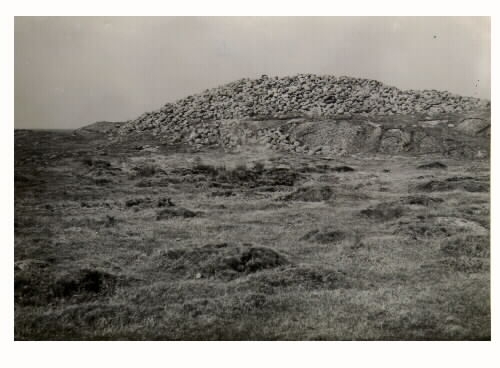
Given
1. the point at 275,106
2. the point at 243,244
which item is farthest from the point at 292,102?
the point at 243,244

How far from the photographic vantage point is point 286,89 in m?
19.4

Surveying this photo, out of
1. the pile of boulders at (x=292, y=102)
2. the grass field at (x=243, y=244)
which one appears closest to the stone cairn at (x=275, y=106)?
the pile of boulders at (x=292, y=102)

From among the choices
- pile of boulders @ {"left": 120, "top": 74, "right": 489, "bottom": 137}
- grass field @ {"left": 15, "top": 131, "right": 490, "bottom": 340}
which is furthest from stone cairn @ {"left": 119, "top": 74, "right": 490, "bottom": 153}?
grass field @ {"left": 15, "top": 131, "right": 490, "bottom": 340}

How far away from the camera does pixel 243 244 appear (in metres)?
13.6

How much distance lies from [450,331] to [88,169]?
11094 mm

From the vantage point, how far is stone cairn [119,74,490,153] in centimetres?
1730

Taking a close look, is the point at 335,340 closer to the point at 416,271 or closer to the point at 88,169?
the point at 416,271

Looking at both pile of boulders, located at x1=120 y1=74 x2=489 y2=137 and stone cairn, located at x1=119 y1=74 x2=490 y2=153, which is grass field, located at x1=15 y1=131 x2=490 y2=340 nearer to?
stone cairn, located at x1=119 y1=74 x2=490 y2=153

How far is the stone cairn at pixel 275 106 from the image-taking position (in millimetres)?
17297

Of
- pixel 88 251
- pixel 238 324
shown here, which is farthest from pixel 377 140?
pixel 88 251

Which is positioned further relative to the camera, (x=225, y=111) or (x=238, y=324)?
(x=225, y=111)

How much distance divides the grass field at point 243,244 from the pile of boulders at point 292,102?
1.84 m

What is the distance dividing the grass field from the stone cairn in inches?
40.4

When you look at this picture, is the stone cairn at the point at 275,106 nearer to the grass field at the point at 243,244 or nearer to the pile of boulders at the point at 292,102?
the pile of boulders at the point at 292,102
